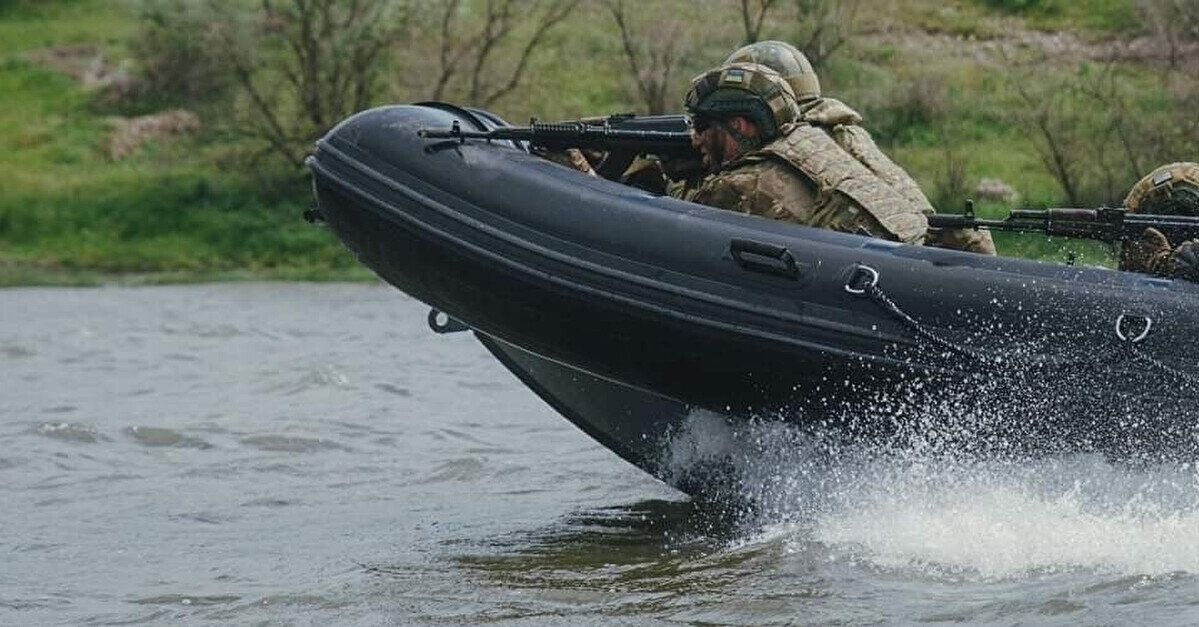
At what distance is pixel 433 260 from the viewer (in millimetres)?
6922

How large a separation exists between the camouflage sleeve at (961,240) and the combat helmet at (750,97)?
577 millimetres

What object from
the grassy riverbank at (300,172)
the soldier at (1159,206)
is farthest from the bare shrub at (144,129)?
the soldier at (1159,206)

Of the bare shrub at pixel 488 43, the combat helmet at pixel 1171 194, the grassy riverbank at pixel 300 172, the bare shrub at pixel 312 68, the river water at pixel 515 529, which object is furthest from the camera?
the bare shrub at pixel 488 43

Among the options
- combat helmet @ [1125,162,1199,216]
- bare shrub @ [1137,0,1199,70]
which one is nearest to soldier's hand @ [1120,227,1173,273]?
combat helmet @ [1125,162,1199,216]

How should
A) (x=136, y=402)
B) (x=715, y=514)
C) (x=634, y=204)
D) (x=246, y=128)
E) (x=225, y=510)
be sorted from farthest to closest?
(x=246, y=128) < (x=136, y=402) < (x=225, y=510) < (x=715, y=514) < (x=634, y=204)

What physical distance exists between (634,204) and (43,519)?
8.16 ft

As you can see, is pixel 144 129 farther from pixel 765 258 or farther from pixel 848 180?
pixel 765 258

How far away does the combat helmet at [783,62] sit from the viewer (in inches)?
280

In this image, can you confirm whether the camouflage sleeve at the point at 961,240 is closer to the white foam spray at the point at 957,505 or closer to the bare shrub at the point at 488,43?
the white foam spray at the point at 957,505

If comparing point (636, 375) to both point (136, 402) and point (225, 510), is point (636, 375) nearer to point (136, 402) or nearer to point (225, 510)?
point (225, 510)

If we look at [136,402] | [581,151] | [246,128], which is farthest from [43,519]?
[246,128]

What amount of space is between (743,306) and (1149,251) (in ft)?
3.89

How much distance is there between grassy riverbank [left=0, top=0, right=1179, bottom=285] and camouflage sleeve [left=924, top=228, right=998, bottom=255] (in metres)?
13.4

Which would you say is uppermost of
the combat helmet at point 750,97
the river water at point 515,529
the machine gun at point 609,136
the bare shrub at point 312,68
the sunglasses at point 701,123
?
the bare shrub at point 312,68
